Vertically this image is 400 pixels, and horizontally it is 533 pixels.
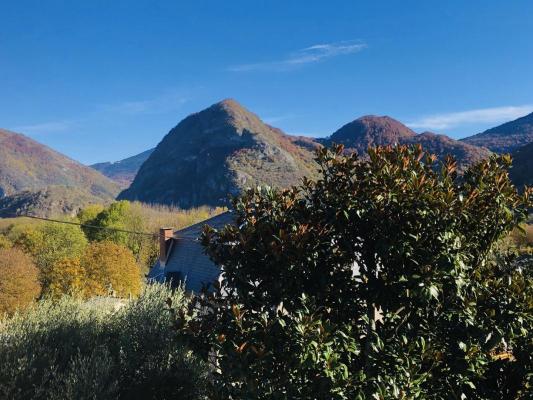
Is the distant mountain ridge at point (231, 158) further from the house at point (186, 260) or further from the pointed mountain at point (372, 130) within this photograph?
the house at point (186, 260)

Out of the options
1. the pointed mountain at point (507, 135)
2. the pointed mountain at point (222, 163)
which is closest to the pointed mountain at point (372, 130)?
the pointed mountain at point (222, 163)

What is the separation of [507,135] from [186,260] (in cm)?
14006

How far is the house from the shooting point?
741 inches

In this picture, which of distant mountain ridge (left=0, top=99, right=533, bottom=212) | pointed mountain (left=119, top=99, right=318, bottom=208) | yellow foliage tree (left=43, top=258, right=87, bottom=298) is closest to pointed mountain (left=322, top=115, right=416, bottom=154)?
distant mountain ridge (left=0, top=99, right=533, bottom=212)

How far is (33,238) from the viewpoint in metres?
36.1

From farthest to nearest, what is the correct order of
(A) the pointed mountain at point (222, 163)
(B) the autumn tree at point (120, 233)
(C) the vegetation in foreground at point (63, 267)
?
1. (A) the pointed mountain at point (222, 163)
2. (B) the autumn tree at point (120, 233)
3. (C) the vegetation in foreground at point (63, 267)

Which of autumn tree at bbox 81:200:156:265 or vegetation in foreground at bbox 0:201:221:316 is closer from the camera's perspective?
vegetation in foreground at bbox 0:201:221:316

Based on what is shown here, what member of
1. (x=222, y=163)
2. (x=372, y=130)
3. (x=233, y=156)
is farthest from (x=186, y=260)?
(x=372, y=130)

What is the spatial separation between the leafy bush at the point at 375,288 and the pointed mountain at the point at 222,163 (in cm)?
11722

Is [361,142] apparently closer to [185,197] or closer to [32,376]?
[185,197]

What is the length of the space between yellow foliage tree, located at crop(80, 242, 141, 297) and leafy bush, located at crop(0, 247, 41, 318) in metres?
3.27

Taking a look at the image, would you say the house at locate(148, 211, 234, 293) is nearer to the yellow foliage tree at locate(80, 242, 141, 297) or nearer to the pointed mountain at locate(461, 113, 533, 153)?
the yellow foliage tree at locate(80, 242, 141, 297)

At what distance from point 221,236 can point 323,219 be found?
109cm

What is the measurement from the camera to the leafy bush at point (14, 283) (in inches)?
867
